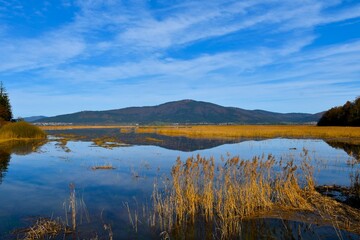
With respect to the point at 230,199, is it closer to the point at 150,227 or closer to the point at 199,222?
the point at 199,222

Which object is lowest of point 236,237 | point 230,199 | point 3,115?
point 236,237

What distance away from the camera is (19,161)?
93.1 feet

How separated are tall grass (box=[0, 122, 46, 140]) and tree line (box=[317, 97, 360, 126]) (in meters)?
72.5

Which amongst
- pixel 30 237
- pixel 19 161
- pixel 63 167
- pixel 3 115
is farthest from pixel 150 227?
pixel 3 115

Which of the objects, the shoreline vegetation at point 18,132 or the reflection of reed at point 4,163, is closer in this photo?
the reflection of reed at point 4,163

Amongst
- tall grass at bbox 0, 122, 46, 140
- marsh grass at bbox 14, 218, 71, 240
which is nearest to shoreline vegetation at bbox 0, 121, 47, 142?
tall grass at bbox 0, 122, 46, 140

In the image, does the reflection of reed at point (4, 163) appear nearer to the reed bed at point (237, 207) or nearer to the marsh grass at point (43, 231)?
the marsh grass at point (43, 231)

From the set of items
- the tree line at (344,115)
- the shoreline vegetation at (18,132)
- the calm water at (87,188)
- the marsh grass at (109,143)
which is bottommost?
the calm water at (87,188)

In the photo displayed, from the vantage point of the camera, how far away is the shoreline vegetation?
48.9 metres

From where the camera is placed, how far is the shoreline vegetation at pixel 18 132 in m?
48.9

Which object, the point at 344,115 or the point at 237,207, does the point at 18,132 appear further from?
the point at 344,115

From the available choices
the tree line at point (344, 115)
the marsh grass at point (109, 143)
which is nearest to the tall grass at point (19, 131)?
the marsh grass at point (109, 143)

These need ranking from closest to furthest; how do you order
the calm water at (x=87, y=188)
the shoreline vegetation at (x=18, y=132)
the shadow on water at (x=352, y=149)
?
the calm water at (x=87, y=188) → the shadow on water at (x=352, y=149) → the shoreline vegetation at (x=18, y=132)

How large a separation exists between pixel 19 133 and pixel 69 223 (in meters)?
45.3
